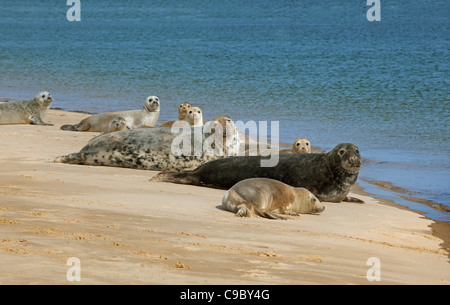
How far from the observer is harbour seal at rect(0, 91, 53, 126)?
1427cm

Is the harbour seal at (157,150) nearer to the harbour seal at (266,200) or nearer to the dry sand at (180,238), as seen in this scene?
the dry sand at (180,238)

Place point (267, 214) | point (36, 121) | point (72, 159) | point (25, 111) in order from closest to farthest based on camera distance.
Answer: point (267, 214) < point (72, 159) < point (36, 121) < point (25, 111)

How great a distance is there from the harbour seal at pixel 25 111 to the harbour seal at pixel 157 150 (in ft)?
17.0

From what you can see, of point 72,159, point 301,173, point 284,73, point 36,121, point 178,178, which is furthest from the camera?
point 284,73

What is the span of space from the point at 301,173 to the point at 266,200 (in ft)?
4.65

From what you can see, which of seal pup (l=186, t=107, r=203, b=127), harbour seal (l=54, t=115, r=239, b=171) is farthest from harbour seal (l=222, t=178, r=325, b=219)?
seal pup (l=186, t=107, r=203, b=127)

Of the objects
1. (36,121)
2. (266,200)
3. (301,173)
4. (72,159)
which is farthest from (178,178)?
(36,121)

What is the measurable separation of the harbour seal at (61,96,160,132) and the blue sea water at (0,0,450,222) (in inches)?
95.0

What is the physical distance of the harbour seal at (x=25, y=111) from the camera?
46.8 feet

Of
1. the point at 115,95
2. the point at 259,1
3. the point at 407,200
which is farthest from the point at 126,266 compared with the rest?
the point at 259,1

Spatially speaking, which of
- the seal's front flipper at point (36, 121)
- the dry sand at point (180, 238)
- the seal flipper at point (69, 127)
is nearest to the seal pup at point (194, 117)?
the seal flipper at point (69, 127)

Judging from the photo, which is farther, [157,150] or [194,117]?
[194,117]

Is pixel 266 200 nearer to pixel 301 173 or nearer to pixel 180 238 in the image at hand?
pixel 301 173

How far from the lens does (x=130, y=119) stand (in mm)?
13719
